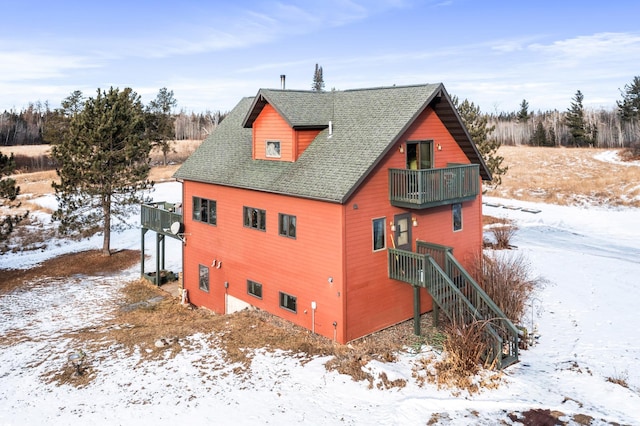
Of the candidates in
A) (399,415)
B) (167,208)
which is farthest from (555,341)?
(167,208)

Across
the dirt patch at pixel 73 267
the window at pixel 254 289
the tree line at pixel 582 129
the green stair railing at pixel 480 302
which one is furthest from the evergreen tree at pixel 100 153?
the tree line at pixel 582 129

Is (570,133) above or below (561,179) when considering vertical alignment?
above

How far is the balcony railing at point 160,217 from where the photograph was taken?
936 inches

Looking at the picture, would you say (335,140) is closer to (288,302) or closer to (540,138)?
(288,302)

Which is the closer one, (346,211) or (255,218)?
(346,211)

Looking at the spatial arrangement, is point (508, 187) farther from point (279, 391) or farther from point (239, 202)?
point (279, 391)

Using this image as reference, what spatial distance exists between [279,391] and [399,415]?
10.7ft

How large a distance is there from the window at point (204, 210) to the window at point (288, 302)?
5.49 metres

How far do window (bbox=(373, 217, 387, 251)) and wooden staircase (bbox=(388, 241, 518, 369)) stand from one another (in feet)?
1.47

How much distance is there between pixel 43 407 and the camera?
12359 millimetres

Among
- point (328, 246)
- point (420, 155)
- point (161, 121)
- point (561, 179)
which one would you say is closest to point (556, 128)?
point (561, 179)

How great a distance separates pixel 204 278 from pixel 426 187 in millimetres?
11572

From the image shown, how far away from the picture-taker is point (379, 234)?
1619 centimetres

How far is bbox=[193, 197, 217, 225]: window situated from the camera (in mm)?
20875
